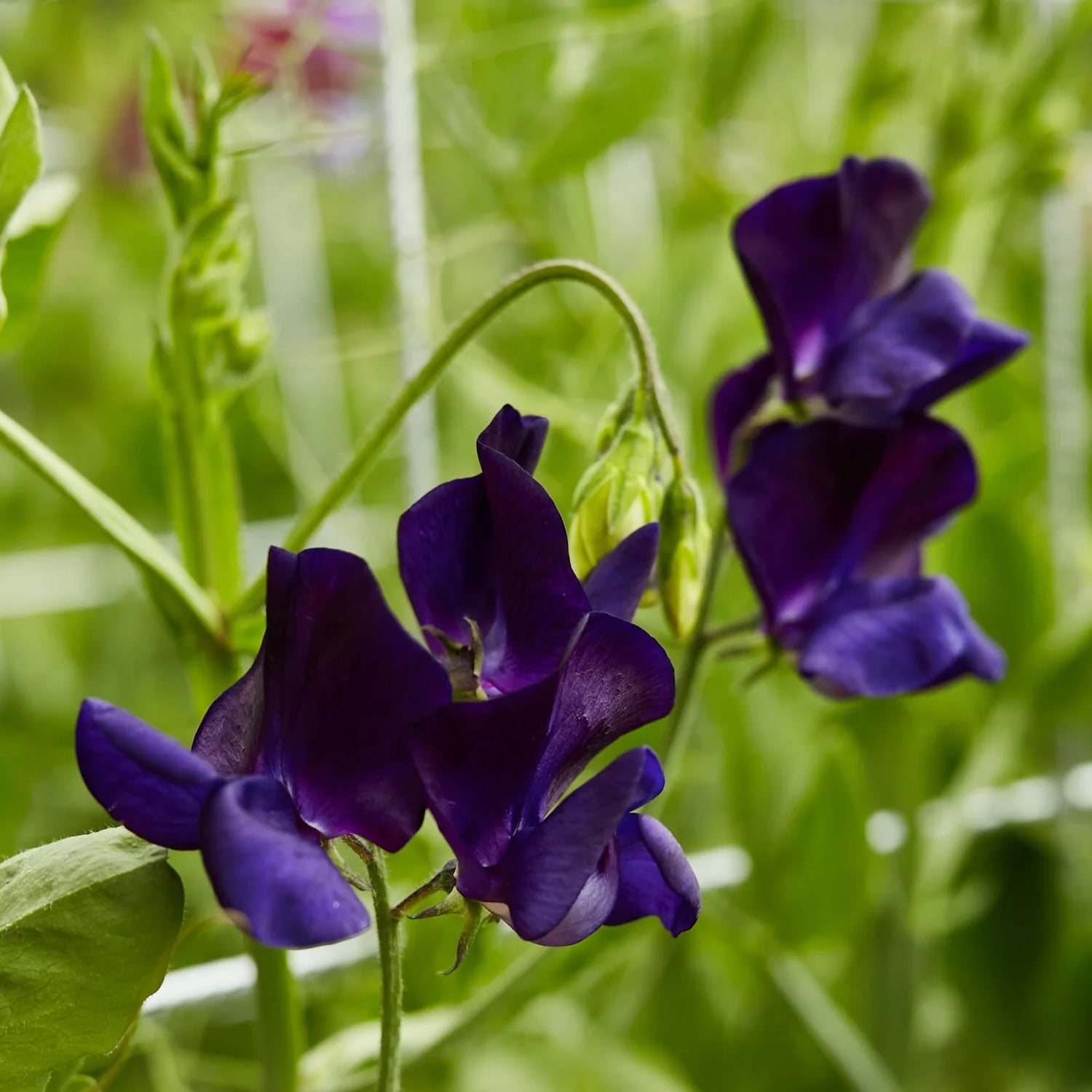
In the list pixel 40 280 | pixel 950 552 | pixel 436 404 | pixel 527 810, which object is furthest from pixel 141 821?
pixel 436 404

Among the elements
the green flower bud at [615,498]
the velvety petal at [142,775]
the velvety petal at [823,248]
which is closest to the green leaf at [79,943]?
the velvety petal at [142,775]

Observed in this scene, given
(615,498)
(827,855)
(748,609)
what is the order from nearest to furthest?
(615,498) < (827,855) < (748,609)

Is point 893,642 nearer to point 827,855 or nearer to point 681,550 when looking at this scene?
point 681,550

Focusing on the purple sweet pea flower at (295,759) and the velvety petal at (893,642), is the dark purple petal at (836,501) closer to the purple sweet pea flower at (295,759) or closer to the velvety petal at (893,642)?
the velvety petal at (893,642)

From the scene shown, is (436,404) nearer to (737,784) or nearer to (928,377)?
(737,784)

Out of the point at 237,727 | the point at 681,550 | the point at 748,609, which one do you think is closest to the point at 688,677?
the point at 681,550

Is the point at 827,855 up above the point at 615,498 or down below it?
below
